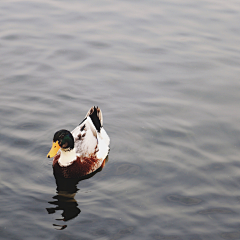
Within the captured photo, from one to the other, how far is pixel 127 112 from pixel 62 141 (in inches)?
103

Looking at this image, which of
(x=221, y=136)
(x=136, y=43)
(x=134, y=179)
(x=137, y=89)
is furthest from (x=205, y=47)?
(x=134, y=179)

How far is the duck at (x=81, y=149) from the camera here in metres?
7.87

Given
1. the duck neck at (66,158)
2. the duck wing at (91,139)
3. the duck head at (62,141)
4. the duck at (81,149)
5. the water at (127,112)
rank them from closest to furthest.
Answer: the water at (127,112)
the duck head at (62,141)
the duck at (81,149)
the duck neck at (66,158)
the duck wing at (91,139)

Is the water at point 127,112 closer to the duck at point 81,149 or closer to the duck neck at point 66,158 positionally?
the duck at point 81,149

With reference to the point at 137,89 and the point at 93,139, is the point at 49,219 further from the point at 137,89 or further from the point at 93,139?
the point at 137,89

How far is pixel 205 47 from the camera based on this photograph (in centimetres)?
1316

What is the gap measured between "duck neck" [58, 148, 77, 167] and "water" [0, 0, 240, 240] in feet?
1.03

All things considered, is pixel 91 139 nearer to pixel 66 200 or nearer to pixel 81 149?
pixel 81 149

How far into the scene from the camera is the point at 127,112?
32.8 ft

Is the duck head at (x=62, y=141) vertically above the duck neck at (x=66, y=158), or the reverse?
the duck head at (x=62, y=141)

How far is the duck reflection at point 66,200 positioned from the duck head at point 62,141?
59 centimetres

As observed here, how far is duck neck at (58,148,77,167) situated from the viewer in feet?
26.5

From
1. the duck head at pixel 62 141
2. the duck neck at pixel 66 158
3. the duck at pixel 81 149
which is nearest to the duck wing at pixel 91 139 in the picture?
the duck at pixel 81 149

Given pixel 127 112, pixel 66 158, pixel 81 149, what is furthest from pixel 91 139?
pixel 127 112
